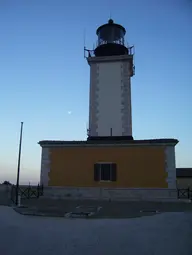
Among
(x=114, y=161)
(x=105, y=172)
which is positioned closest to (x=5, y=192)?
(x=105, y=172)

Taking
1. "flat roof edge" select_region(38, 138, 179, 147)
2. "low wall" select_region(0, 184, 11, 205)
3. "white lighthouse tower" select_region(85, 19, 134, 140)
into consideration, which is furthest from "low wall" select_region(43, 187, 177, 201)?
"white lighthouse tower" select_region(85, 19, 134, 140)

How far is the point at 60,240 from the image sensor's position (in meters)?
5.96

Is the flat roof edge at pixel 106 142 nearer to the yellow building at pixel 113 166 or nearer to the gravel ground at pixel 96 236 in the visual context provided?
the yellow building at pixel 113 166

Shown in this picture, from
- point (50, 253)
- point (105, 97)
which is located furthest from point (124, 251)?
point (105, 97)

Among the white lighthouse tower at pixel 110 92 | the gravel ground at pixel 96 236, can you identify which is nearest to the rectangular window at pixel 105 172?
the white lighthouse tower at pixel 110 92

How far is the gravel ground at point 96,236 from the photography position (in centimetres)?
532

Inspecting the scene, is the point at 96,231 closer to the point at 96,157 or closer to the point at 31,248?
the point at 31,248

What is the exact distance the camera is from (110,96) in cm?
1923

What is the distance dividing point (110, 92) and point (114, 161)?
20.0ft

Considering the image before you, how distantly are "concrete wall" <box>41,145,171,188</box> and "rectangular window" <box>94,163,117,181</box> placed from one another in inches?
9.0

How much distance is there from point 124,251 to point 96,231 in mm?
1586

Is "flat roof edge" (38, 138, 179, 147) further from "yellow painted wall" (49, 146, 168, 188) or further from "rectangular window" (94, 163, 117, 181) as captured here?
"rectangular window" (94, 163, 117, 181)

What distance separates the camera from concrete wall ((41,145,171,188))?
A: 15109mm

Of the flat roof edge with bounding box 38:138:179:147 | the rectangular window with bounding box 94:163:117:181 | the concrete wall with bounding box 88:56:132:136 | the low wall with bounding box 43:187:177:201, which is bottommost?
the low wall with bounding box 43:187:177:201
